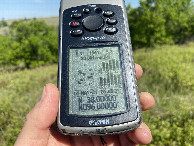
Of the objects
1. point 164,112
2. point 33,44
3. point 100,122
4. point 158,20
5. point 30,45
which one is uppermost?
point 100,122

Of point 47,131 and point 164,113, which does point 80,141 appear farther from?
point 164,113

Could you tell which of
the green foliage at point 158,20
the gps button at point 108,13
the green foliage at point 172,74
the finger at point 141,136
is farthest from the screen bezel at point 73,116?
the green foliage at point 158,20

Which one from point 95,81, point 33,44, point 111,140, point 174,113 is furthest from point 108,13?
point 33,44

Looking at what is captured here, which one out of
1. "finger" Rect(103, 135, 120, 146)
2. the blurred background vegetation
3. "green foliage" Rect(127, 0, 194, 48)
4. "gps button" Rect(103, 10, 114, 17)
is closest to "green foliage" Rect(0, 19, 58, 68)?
the blurred background vegetation

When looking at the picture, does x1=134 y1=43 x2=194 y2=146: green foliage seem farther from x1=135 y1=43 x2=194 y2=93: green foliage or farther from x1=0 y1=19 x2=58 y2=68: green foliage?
x1=0 y1=19 x2=58 y2=68: green foliage

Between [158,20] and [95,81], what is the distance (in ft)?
62.9

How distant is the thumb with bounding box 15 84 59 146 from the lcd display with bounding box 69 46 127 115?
0.19 m

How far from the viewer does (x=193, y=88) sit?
609 cm

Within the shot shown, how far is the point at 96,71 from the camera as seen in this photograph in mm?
2098

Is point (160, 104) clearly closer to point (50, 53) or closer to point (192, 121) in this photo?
point (192, 121)

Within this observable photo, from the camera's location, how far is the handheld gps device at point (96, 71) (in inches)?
75.3

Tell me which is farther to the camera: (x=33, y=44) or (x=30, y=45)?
(x=30, y=45)

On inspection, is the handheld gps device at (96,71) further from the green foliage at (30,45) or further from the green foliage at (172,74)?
the green foliage at (30,45)

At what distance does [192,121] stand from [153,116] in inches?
30.1
